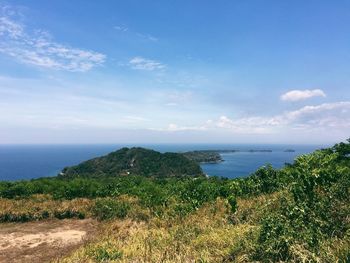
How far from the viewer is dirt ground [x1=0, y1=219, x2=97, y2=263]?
10.0 metres

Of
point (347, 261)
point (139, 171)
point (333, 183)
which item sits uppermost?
point (333, 183)

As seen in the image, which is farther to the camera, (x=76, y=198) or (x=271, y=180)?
(x=76, y=198)

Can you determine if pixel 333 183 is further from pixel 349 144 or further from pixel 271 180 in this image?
pixel 349 144

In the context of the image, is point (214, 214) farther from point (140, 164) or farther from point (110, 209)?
point (140, 164)

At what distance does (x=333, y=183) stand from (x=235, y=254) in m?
4.82

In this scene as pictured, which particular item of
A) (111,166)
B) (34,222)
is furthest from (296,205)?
(111,166)

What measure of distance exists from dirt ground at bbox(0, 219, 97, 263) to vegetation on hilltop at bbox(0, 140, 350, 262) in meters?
0.71

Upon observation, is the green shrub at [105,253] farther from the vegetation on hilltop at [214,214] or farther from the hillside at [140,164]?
the hillside at [140,164]

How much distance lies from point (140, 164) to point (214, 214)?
80839 mm

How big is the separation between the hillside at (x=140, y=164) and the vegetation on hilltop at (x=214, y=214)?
68700 millimetres

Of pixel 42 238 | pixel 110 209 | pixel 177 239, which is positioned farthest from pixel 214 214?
pixel 42 238

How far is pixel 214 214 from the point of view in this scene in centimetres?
1239

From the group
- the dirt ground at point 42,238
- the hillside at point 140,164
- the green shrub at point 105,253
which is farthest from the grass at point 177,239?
the hillside at point 140,164

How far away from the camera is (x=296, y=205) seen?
347 inches
